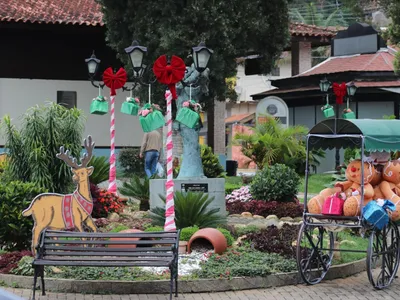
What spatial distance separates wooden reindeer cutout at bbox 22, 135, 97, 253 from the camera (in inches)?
442

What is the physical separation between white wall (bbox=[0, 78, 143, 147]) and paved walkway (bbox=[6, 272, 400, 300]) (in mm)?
19588

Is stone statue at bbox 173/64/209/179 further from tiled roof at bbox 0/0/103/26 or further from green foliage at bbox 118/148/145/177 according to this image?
tiled roof at bbox 0/0/103/26

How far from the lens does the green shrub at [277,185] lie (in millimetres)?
18812

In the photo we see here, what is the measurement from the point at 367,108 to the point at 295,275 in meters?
24.6

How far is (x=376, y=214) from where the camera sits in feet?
34.7

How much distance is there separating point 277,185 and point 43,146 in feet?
19.3

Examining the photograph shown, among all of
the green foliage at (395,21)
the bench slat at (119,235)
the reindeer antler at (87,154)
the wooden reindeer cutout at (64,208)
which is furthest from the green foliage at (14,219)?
the green foliage at (395,21)

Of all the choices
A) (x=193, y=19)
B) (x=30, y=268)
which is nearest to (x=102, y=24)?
(x=193, y=19)

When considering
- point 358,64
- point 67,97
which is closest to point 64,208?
point 67,97

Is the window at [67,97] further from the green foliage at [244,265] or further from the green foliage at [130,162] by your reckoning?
the green foliage at [244,265]

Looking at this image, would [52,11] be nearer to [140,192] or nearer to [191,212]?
[140,192]

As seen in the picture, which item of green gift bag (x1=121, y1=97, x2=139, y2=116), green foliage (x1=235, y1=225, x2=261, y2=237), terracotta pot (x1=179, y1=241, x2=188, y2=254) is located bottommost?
terracotta pot (x1=179, y1=241, x2=188, y2=254)

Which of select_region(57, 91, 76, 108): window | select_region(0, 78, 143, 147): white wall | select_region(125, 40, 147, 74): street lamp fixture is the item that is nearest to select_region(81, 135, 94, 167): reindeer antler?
select_region(125, 40, 147, 74): street lamp fixture

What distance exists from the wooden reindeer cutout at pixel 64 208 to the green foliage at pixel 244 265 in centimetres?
194
